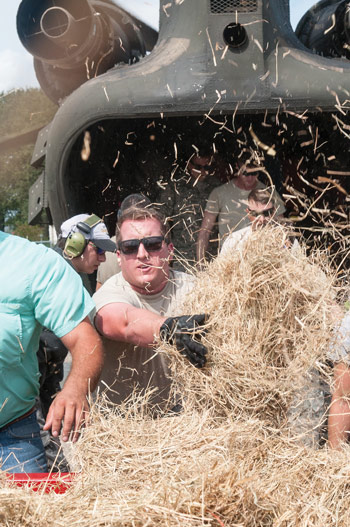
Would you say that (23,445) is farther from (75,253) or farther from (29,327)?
(75,253)

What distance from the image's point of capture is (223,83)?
5113 millimetres

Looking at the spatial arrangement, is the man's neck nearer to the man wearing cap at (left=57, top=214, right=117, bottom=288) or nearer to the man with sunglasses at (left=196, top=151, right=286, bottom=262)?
the man wearing cap at (left=57, top=214, right=117, bottom=288)

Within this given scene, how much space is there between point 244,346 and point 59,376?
2.19 metres

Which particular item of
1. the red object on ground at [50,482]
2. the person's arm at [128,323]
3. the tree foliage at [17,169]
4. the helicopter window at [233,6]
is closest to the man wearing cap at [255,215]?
the person's arm at [128,323]

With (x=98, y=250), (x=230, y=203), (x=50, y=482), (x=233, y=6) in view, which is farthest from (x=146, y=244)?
(x=233, y=6)

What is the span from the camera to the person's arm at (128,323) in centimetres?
298

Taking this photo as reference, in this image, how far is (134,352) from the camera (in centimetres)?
339

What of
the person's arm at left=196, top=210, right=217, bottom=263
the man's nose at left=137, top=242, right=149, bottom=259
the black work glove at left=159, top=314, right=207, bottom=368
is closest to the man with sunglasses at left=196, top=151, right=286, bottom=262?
the person's arm at left=196, top=210, right=217, bottom=263

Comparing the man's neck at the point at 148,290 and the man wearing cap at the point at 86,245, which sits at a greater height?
the man's neck at the point at 148,290

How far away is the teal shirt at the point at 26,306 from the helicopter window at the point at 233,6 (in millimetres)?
3041

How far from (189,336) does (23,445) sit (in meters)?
0.81

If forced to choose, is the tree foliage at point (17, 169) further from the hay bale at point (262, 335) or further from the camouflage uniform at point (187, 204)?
the hay bale at point (262, 335)

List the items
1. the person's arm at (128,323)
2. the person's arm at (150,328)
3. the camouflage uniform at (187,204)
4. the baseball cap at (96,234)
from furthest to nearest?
1. the camouflage uniform at (187,204)
2. the baseball cap at (96,234)
3. the person's arm at (128,323)
4. the person's arm at (150,328)

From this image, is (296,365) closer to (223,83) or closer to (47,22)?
(223,83)
